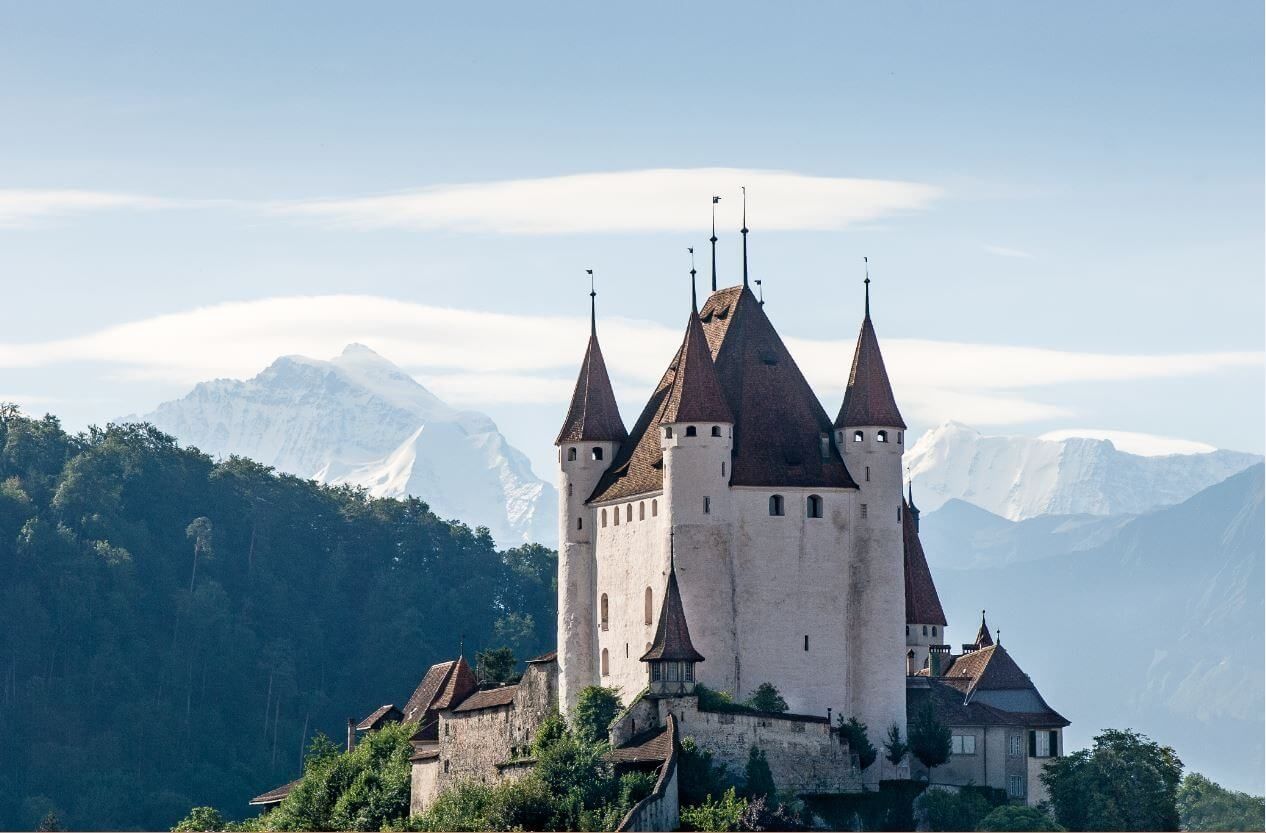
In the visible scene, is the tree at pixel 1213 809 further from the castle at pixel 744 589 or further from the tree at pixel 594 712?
the tree at pixel 594 712

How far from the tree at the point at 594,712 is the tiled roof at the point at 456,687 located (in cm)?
1120

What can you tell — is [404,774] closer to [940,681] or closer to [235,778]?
[940,681]

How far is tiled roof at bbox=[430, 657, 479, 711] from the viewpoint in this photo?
127 metres

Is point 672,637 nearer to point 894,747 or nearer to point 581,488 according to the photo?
point 894,747

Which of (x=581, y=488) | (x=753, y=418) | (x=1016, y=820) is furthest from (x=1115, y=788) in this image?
(x=581, y=488)

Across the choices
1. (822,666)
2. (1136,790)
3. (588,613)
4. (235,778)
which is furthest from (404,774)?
(235,778)

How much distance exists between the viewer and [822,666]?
116 metres

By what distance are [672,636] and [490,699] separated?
1483 cm

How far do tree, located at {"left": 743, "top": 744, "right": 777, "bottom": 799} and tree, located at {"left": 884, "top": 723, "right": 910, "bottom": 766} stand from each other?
861 cm

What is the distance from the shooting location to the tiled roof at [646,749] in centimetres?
10719

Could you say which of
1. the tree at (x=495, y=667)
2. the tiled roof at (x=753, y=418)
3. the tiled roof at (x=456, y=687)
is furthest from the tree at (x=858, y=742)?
the tree at (x=495, y=667)

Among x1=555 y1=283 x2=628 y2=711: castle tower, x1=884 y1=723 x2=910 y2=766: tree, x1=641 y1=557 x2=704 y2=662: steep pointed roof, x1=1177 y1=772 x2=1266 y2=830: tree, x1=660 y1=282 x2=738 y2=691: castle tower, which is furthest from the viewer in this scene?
x1=1177 y1=772 x2=1266 y2=830: tree

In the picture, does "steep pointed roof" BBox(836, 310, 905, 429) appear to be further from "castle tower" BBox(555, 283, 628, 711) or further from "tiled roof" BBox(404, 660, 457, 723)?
"tiled roof" BBox(404, 660, 457, 723)

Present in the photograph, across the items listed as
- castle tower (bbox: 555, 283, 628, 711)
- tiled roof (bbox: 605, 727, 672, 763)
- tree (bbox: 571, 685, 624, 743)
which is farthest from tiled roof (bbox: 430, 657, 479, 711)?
tiled roof (bbox: 605, 727, 672, 763)
